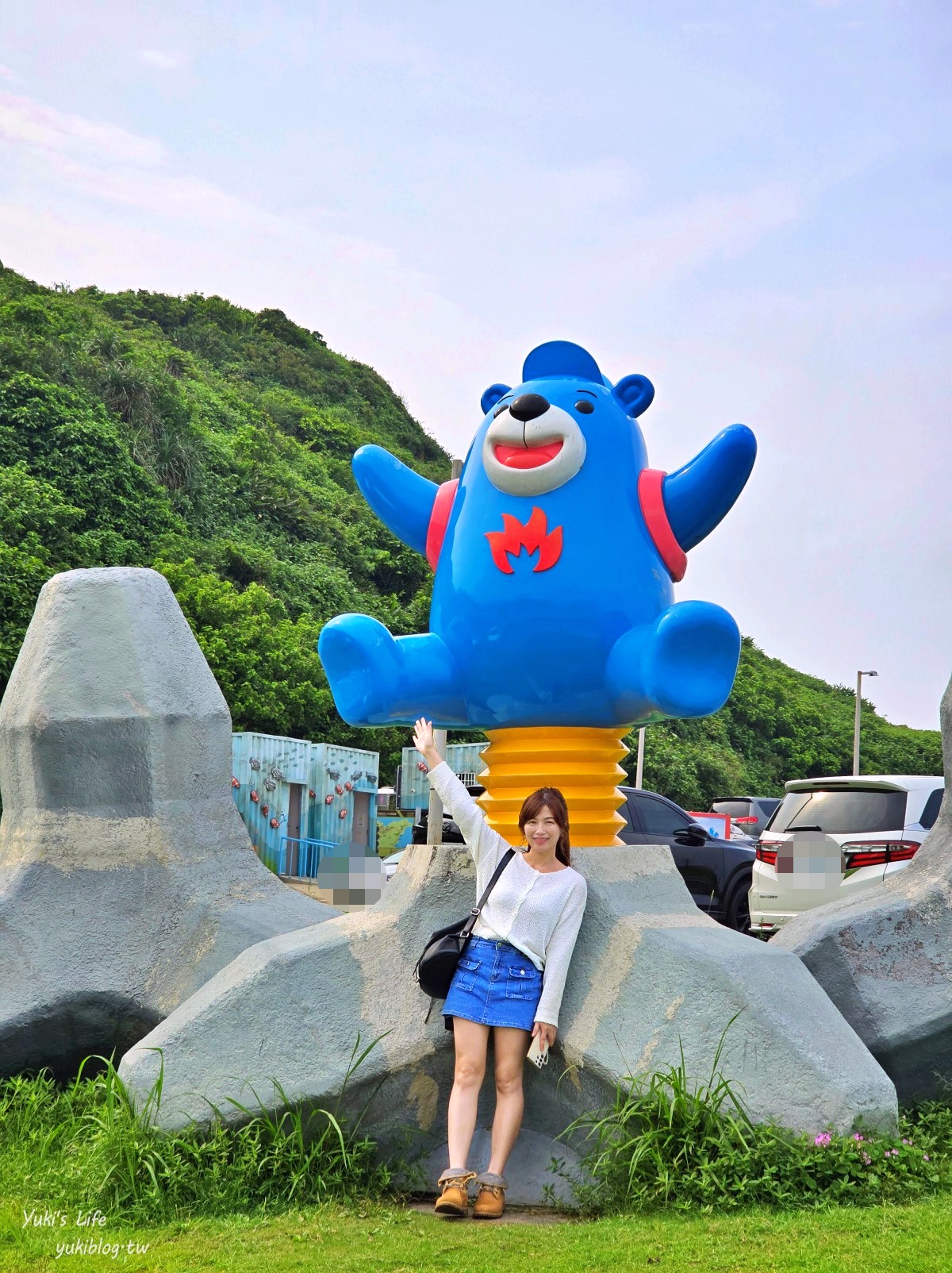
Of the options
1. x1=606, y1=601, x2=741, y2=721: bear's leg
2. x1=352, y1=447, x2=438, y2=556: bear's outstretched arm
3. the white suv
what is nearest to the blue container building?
the white suv

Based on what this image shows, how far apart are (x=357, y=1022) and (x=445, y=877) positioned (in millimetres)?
601

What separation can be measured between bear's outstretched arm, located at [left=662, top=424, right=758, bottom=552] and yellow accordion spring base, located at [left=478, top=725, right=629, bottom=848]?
84cm

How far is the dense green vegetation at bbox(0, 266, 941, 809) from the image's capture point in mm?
20406

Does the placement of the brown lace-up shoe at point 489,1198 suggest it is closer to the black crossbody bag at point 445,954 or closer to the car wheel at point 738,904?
the black crossbody bag at point 445,954

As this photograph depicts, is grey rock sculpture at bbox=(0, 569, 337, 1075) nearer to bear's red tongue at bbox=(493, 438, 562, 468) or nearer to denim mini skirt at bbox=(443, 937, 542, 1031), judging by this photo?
denim mini skirt at bbox=(443, 937, 542, 1031)

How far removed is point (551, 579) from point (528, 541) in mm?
166

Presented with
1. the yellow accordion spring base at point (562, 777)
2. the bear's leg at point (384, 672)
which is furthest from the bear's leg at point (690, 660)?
the bear's leg at point (384, 672)

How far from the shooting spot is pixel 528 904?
402 centimetres

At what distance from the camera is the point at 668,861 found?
4637mm

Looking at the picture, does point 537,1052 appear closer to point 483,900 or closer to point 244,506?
point 483,900

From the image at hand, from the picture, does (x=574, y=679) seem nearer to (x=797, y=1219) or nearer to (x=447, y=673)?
(x=447, y=673)

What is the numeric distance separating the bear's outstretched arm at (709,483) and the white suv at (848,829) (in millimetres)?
2307

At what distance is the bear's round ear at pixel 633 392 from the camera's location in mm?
4883

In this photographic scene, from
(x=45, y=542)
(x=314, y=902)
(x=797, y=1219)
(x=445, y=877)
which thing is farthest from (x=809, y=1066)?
(x=45, y=542)
